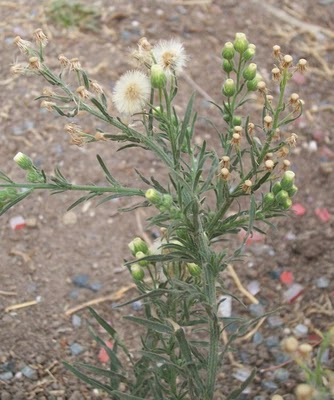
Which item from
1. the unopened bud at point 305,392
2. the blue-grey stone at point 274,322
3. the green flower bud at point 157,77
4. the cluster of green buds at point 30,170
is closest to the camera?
the unopened bud at point 305,392

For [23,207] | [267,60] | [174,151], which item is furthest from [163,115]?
[267,60]

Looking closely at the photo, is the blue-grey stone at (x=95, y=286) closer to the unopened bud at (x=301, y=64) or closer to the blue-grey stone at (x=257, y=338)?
the blue-grey stone at (x=257, y=338)

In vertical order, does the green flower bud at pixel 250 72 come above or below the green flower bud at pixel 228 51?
below

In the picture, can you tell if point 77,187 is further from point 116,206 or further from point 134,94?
point 116,206

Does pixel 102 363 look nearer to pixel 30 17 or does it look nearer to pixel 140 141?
pixel 140 141

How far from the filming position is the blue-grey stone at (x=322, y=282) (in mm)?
2396

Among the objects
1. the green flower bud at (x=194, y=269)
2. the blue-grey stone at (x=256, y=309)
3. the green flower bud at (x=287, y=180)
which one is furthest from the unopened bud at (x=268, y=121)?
the blue-grey stone at (x=256, y=309)

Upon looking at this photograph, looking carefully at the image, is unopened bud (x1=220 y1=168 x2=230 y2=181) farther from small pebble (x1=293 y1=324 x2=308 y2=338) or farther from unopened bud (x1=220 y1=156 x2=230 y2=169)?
small pebble (x1=293 y1=324 x2=308 y2=338)

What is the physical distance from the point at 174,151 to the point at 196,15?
2287 millimetres

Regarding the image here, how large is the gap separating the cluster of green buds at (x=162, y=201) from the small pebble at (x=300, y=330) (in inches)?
39.6

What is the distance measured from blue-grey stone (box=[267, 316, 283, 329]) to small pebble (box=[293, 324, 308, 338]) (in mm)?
50

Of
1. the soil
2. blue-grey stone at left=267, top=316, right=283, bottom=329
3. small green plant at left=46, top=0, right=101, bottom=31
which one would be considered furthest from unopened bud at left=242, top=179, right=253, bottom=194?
small green plant at left=46, top=0, right=101, bottom=31

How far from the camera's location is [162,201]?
1.38 metres

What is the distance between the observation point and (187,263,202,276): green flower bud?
5.09ft
